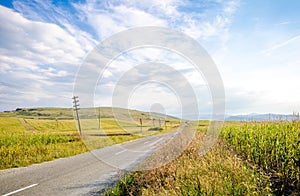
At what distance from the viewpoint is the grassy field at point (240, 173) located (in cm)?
456

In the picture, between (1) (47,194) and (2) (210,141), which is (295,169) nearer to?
(2) (210,141)

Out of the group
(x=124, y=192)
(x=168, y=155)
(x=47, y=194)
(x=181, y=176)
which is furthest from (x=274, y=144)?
(x=47, y=194)

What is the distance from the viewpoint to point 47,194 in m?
7.00

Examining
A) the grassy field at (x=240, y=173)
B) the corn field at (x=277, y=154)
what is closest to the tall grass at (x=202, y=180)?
the grassy field at (x=240, y=173)

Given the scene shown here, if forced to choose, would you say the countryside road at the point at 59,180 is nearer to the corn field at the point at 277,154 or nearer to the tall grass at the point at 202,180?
the tall grass at the point at 202,180

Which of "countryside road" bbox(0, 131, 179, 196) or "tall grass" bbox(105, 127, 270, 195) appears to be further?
"countryside road" bbox(0, 131, 179, 196)

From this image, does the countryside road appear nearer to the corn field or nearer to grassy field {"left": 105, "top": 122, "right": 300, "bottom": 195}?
grassy field {"left": 105, "top": 122, "right": 300, "bottom": 195}

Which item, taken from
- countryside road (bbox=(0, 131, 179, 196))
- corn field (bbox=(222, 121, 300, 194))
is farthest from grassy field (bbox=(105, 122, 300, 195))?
countryside road (bbox=(0, 131, 179, 196))

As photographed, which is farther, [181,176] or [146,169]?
[146,169]

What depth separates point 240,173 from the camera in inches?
194

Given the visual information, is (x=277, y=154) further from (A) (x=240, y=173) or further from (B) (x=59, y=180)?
(B) (x=59, y=180)

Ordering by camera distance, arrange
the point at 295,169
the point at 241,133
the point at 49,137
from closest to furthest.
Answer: the point at 295,169, the point at 241,133, the point at 49,137

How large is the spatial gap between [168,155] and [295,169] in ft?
12.3

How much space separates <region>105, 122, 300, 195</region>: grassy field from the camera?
4.56 metres
